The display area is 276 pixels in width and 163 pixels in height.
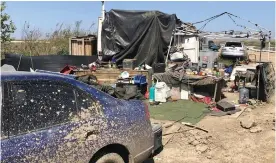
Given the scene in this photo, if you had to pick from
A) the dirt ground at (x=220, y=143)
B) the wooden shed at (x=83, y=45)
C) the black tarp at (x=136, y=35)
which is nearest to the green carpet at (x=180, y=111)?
the dirt ground at (x=220, y=143)

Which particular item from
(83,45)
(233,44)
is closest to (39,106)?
(83,45)

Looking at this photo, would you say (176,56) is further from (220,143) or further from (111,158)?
(111,158)

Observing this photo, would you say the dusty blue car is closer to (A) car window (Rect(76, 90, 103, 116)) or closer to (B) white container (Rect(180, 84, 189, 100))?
(A) car window (Rect(76, 90, 103, 116))

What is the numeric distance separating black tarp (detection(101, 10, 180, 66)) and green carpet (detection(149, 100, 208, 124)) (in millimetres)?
4885

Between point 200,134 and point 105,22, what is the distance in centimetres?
1034

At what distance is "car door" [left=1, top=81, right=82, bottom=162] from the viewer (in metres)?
3.04

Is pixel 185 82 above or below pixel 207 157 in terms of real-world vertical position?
above

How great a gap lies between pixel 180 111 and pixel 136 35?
22.5 feet

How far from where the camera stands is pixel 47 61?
14.1 m

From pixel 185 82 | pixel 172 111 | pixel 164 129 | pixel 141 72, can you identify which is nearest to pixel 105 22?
pixel 141 72

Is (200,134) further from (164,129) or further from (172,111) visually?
(172,111)

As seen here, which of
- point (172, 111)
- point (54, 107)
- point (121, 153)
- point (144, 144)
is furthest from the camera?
point (172, 111)

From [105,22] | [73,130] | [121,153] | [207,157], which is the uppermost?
[105,22]

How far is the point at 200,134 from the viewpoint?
24.8ft
